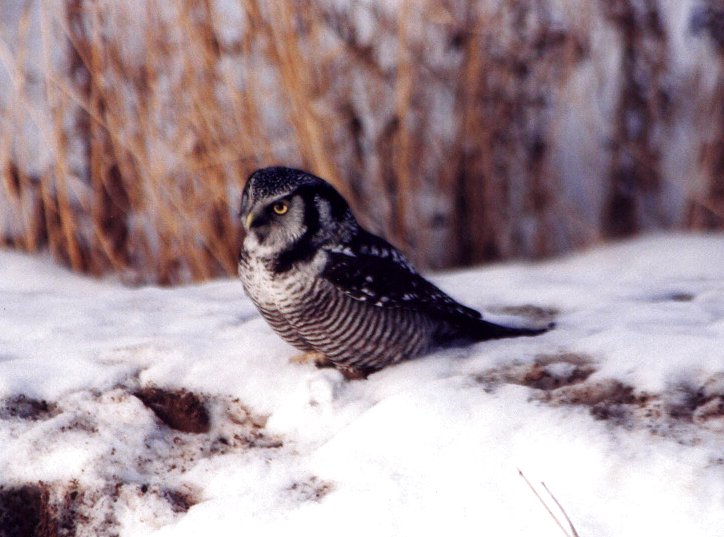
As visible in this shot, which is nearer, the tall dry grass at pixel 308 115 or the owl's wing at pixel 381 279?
the owl's wing at pixel 381 279

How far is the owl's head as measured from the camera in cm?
280

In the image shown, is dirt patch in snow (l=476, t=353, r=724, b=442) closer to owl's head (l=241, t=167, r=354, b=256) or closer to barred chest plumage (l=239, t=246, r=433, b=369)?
barred chest plumage (l=239, t=246, r=433, b=369)

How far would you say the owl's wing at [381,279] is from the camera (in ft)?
9.37

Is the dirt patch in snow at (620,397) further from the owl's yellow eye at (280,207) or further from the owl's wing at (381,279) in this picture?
the owl's yellow eye at (280,207)

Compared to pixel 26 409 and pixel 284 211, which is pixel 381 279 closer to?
pixel 284 211

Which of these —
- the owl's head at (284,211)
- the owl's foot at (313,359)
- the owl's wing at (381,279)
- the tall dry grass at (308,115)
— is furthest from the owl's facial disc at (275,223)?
the tall dry grass at (308,115)

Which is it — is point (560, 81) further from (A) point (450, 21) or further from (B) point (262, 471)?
(B) point (262, 471)

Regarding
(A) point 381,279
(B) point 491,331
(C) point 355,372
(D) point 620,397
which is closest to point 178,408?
(C) point 355,372

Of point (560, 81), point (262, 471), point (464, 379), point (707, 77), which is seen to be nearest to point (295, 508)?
point (262, 471)

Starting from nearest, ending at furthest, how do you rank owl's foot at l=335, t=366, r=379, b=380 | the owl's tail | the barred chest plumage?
the barred chest plumage, owl's foot at l=335, t=366, r=379, b=380, the owl's tail

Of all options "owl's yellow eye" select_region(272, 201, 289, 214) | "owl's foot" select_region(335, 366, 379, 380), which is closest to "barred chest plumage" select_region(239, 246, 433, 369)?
"owl's foot" select_region(335, 366, 379, 380)

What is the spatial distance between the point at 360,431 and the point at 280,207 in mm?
741

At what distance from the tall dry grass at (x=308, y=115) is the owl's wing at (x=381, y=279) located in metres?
1.36

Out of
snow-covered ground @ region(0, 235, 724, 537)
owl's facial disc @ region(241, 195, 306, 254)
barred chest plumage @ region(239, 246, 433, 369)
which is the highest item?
owl's facial disc @ region(241, 195, 306, 254)
